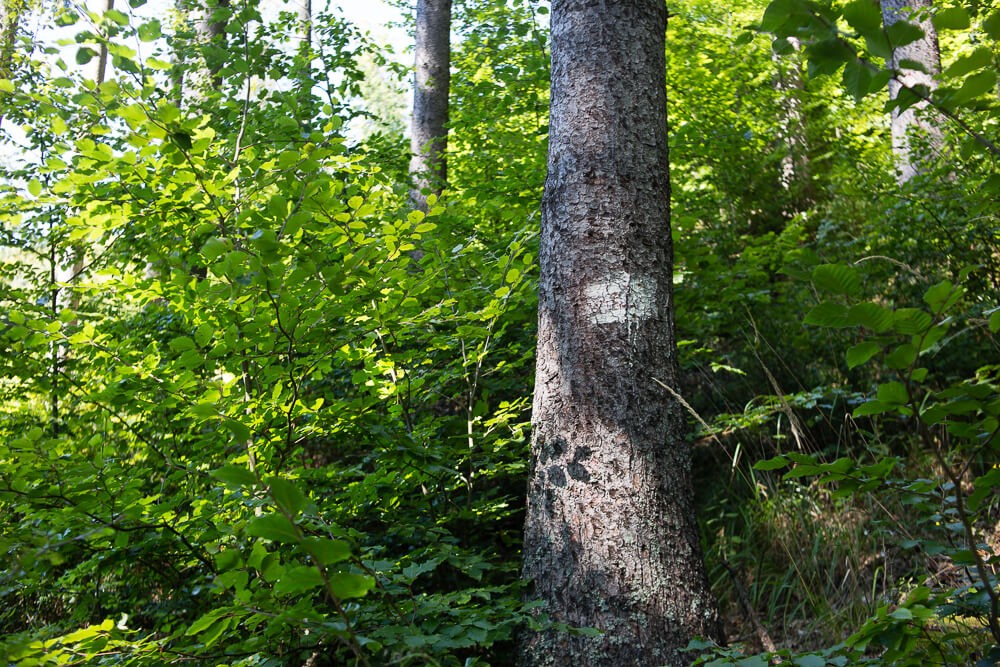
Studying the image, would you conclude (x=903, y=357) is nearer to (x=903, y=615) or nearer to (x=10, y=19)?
(x=903, y=615)

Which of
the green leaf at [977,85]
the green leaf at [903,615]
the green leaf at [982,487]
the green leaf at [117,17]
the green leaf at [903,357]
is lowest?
the green leaf at [903,615]

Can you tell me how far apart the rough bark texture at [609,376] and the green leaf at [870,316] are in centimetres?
117

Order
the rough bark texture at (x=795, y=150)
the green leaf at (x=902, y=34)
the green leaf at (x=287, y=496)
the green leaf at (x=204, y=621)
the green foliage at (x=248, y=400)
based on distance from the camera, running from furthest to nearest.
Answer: the rough bark texture at (x=795, y=150), the green foliage at (x=248, y=400), the green leaf at (x=204, y=621), the green leaf at (x=287, y=496), the green leaf at (x=902, y=34)

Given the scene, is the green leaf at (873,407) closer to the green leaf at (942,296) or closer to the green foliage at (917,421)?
the green foliage at (917,421)

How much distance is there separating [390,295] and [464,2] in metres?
5.99

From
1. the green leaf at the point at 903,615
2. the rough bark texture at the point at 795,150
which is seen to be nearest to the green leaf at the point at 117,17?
the green leaf at the point at 903,615

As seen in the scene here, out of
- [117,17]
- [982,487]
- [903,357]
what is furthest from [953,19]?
[117,17]

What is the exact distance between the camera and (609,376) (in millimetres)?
2229

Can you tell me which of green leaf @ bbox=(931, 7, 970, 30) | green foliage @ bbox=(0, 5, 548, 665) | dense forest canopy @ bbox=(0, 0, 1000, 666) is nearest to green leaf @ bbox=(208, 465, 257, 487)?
dense forest canopy @ bbox=(0, 0, 1000, 666)

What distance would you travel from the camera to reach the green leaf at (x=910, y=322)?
1075mm

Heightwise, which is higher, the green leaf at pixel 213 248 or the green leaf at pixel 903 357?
the green leaf at pixel 213 248

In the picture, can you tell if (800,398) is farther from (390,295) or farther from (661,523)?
(390,295)

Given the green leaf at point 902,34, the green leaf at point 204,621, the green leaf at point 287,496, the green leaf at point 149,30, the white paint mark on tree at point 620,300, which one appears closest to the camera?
the green leaf at point 902,34

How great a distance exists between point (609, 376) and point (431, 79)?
418cm
